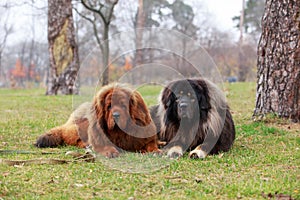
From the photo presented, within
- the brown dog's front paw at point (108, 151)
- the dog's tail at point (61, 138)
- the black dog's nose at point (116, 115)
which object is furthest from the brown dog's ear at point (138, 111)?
the dog's tail at point (61, 138)

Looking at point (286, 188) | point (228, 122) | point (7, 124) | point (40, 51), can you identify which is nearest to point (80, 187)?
point (286, 188)

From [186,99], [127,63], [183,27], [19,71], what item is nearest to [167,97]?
[186,99]

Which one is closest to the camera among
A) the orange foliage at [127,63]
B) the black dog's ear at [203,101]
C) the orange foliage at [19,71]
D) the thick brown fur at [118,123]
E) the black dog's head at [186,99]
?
the thick brown fur at [118,123]

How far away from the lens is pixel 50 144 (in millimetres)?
6480

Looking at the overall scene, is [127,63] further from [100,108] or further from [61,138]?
[100,108]

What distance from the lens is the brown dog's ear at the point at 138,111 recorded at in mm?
5645

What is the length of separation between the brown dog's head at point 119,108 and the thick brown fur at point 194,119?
38cm

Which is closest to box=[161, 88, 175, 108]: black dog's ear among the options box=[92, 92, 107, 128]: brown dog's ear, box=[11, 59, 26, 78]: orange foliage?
box=[92, 92, 107, 128]: brown dog's ear

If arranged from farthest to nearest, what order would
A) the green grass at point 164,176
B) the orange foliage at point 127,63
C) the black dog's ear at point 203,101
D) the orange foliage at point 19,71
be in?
the orange foliage at point 19,71
the orange foliage at point 127,63
the black dog's ear at point 203,101
the green grass at point 164,176

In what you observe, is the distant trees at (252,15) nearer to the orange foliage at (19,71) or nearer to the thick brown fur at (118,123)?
the orange foliage at (19,71)

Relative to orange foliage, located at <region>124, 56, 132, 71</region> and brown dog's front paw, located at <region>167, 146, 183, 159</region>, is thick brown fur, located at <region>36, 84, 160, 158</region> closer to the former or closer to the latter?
brown dog's front paw, located at <region>167, 146, 183, 159</region>

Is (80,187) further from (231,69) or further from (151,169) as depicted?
(231,69)

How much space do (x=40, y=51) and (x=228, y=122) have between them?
60.3 m

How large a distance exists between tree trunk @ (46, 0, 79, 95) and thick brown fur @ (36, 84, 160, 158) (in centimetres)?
1206
